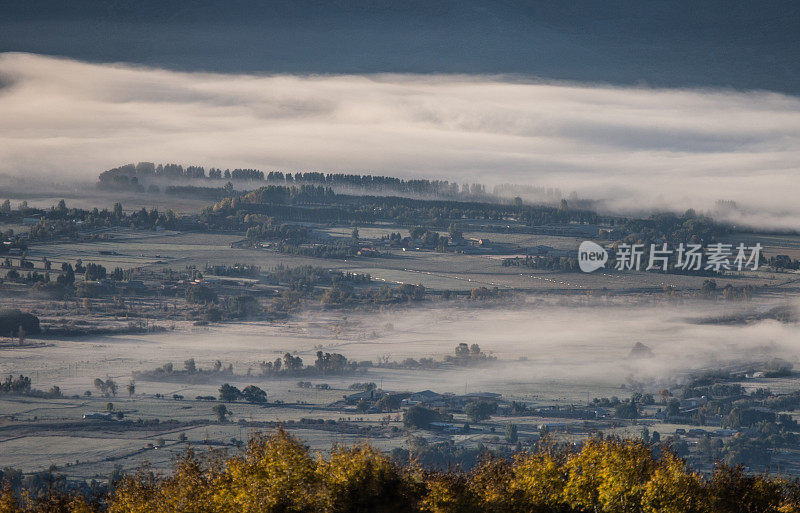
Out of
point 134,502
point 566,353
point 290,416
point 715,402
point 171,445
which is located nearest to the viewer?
point 134,502

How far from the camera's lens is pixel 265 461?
48500 millimetres

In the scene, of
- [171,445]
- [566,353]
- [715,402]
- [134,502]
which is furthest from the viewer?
[566,353]

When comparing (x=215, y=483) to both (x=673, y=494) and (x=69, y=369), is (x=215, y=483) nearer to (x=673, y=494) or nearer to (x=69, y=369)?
(x=673, y=494)

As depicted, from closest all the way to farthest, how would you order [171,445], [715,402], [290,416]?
[171,445] < [290,416] < [715,402]

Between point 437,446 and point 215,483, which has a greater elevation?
point 215,483

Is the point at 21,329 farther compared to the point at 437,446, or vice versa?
the point at 21,329

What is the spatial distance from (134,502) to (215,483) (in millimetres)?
3299

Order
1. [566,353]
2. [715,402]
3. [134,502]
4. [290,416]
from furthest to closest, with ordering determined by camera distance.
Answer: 1. [566,353]
2. [715,402]
3. [290,416]
4. [134,502]

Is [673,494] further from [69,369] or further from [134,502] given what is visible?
[69,369]

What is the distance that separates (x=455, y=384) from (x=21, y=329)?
75903 millimetres

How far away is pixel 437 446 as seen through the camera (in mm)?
118312

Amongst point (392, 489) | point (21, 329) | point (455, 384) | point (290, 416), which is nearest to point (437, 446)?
point (290, 416)

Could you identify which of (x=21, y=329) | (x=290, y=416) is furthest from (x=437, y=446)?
(x=21, y=329)

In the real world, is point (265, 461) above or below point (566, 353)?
above
